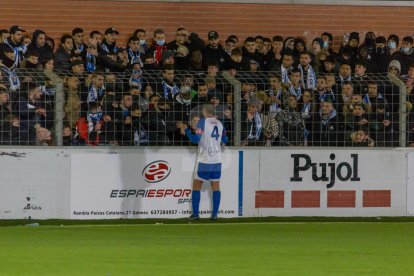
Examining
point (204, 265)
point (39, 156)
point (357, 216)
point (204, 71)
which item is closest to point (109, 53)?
point (204, 71)

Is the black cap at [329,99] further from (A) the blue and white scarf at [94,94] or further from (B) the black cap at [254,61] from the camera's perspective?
(A) the blue and white scarf at [94,94]

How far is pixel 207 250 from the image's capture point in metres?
13.9

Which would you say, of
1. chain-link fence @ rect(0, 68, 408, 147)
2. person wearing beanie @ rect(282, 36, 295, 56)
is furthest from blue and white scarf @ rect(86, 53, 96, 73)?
person wearing beanie @ rect(282, 36, 295, 56)

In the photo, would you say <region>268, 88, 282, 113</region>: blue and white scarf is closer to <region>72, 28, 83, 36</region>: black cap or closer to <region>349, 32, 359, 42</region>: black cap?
<region>349, 32, 359, 42</region>: black cap

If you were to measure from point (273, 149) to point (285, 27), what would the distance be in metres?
5.22

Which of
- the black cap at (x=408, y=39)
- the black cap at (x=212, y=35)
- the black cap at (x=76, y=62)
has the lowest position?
the black cap at (x=76, y=62)

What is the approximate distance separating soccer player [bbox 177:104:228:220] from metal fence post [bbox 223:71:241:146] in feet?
1.99

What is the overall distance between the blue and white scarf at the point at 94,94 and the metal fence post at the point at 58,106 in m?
0.47

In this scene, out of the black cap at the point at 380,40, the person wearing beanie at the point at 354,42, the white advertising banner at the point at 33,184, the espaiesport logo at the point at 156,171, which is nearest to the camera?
the white advertising banner at the point at 33,184

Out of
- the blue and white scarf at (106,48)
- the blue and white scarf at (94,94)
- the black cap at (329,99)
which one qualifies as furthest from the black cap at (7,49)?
the black cap at (329,99)

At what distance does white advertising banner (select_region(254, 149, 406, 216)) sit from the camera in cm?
2045

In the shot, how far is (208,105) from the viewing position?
1998 centimetres

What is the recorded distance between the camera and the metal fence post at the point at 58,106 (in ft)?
64.2

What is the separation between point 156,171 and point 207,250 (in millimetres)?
6159
